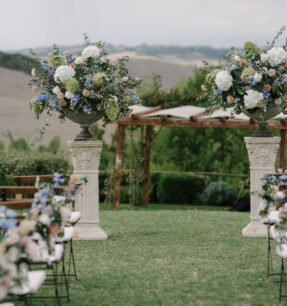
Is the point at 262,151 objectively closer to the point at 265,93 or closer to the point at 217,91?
the point at 265,93

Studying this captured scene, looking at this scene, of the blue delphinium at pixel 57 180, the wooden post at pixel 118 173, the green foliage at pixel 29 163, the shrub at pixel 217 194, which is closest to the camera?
the blue delphinium at pixel 57 180

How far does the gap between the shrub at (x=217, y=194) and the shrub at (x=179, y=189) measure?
374mm

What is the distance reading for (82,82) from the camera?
319 inches

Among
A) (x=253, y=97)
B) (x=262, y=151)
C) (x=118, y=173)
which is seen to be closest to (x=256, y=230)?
(x=262, y=151)

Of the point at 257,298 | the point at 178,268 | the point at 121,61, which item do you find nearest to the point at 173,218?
the point at 121,61

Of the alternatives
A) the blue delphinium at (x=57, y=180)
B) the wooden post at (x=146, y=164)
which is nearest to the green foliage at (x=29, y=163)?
the wooden post at (x=146, y=164)

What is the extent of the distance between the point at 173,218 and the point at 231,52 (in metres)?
3.87

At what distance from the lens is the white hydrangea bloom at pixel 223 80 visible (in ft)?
26.4

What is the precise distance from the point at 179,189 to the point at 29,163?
4655mm

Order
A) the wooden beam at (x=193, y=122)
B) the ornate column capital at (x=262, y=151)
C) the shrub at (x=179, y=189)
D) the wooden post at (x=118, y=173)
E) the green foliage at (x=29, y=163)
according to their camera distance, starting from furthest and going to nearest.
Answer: the shrub at (x=179, y=189)
the green foliage at (x=29, y=163)
the wooden post at (x=118, y=173)
the wooden beam at (x=193, y=122)
the ornate column capital at (x=262, y=151)

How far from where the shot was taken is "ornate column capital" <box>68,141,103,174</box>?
836cm

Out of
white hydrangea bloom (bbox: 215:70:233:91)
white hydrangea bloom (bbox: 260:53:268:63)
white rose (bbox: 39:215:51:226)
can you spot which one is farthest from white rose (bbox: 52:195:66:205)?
white hydrangea bloom (bbox: 260:53:268:63)

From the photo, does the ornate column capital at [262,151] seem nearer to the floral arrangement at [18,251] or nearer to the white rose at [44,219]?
the white rose at [44,219]

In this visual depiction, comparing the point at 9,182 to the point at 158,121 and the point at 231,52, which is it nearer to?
the point at 158,121
